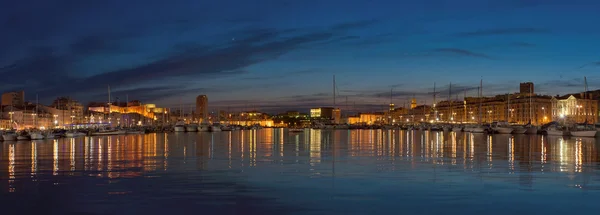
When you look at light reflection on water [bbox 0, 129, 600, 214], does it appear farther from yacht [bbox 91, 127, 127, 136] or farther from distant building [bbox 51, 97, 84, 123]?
distant building [bbox 51, 97, 84, 123]

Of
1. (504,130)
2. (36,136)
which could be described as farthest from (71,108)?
(504,130)

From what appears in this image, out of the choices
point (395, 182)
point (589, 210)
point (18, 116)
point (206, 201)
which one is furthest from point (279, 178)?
point (18, 116)

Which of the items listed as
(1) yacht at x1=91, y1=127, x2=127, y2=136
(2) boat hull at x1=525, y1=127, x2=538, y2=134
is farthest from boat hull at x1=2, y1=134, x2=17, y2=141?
(2) boat hull at x1=525, y1=127, x2=538, y2=134

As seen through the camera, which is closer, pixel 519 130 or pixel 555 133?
pixel 555 133

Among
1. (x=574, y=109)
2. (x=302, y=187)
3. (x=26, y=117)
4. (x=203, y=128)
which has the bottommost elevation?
(x=203, y=128)

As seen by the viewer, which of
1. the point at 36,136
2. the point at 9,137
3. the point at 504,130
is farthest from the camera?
the point at 504,130

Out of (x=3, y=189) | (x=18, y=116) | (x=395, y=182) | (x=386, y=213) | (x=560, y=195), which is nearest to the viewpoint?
(x=386, y=213)

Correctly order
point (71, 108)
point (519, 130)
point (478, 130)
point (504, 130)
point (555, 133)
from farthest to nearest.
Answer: point (71, 108), point (478, 130), point (504, 130), point (519, 130), point (555, 133)

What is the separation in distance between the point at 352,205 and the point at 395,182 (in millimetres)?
4813

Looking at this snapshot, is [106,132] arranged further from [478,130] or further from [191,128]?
[478,130]

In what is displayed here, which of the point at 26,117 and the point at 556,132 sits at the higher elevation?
the point at 26,117

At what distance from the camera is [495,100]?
170000 millimetres

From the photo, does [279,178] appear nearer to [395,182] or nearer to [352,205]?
[395,182]

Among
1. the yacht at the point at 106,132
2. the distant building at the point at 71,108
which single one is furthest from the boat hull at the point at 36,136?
the distant building at the point at 71,108
